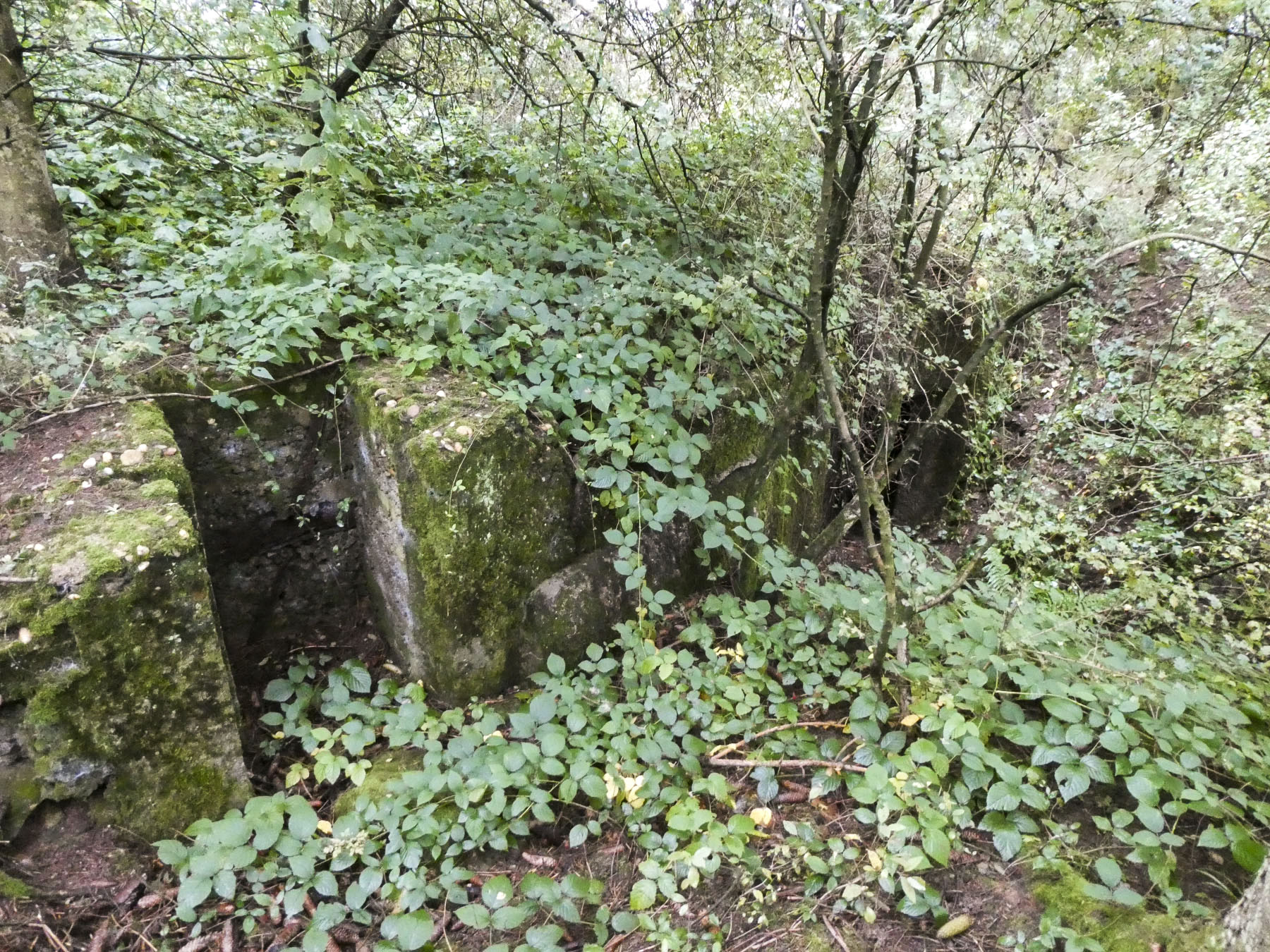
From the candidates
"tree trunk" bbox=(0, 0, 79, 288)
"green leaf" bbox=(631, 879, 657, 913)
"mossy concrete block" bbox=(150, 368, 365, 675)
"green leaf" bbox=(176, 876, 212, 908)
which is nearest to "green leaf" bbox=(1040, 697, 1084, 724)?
"green leaf" bbox=(631, 879, 657, 913)

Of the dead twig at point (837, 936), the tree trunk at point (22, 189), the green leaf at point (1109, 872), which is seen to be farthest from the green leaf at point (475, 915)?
the tree trunk at point (22, 189)

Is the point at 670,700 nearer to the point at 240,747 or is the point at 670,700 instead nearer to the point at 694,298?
the point at 240,747

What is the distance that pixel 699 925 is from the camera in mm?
2127

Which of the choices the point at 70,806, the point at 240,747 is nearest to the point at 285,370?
the point at 240,747

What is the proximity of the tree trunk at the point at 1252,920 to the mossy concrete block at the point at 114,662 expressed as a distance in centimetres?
315

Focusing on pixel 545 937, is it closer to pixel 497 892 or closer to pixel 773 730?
pixel 497 892

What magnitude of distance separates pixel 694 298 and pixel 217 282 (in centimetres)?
234

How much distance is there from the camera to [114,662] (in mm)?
2260

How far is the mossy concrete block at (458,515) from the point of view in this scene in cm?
281

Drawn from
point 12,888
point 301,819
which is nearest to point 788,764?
point 301,819

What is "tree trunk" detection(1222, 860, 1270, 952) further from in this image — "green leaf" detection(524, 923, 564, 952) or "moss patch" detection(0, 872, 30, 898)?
"moss patch" detection(0, 872, 30, 898)

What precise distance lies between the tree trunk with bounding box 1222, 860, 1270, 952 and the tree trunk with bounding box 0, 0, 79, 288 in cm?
473

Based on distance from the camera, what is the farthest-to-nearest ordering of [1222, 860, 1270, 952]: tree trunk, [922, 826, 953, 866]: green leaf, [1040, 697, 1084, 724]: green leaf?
[1040, 697, 1084, 724]: green leaf < [922, 826, 953, 866]: green leaf < [1222, 860, 1270, 952]: tree trunk

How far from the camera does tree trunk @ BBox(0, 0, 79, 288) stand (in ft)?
9.31
